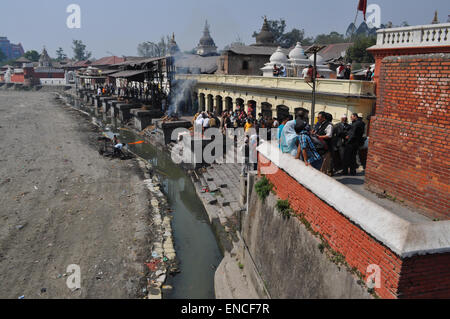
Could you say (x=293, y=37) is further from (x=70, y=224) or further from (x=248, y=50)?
(x=70, y=224)

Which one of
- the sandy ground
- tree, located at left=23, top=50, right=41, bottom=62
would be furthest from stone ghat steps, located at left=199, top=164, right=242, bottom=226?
tree, located at left=23, top=50, right=41, bottom=62

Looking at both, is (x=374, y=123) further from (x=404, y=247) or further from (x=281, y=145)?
(x=404, y=247)

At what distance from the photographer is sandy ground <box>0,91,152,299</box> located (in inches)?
306

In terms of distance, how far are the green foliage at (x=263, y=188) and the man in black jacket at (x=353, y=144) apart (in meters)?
1.70

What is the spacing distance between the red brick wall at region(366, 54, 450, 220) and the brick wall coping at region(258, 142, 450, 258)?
1201 millimetres

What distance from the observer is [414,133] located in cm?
448

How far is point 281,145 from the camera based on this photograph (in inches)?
249

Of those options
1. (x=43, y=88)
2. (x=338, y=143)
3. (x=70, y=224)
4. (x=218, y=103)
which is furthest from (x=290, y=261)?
(x=43, y=88)

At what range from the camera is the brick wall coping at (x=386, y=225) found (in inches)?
Result: 122

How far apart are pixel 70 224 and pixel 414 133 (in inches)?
406

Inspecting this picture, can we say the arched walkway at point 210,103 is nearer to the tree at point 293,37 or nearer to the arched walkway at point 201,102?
the arched walkway at point 201,102

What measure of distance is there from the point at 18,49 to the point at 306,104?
726 feet

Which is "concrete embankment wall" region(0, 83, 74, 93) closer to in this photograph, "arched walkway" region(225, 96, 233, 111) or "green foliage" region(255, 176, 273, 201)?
"arched walkway" region(225, 96, 233, 111)
